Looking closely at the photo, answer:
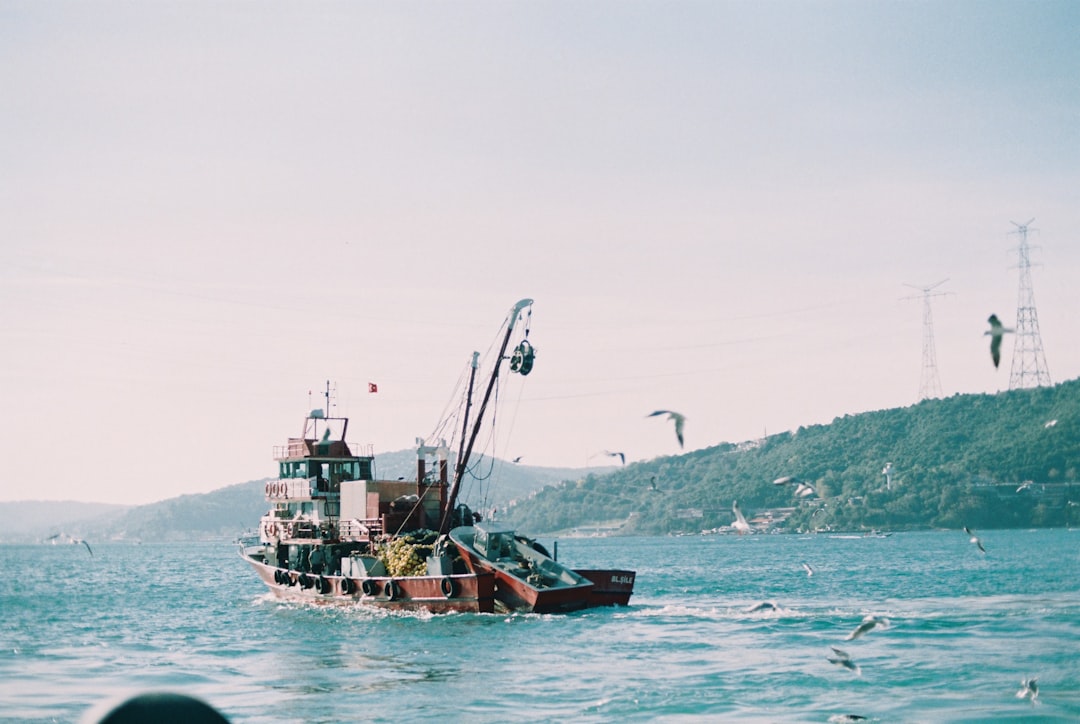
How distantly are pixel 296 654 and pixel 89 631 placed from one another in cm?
2000

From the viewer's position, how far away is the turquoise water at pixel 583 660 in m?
30.0

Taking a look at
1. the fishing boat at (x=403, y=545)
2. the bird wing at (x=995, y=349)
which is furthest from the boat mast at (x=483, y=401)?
the bird wing at (x=995, y=349)

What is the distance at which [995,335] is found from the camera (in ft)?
64.2

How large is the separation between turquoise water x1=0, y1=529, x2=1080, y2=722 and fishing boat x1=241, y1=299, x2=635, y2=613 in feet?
3.95

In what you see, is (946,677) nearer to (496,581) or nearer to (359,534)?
(496,581)

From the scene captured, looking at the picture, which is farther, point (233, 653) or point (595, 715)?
point (233, 653)

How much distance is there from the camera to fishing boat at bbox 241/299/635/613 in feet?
175

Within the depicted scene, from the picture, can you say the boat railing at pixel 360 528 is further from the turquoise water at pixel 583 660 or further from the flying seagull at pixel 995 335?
the flying seagull at pixel 995 335

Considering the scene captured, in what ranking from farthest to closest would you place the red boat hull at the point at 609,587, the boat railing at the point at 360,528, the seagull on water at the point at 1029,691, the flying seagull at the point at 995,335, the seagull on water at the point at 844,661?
1. the boat railing at the point at 360,528
2. the red boat hull at the point at 609,587
3. the seagull on water at the point at 1029,691
4. the seagull on water at the point at 844,661
5. the flying seagull at the point at 995,335

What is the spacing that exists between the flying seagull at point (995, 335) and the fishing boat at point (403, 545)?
113 ft

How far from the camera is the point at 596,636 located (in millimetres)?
45219

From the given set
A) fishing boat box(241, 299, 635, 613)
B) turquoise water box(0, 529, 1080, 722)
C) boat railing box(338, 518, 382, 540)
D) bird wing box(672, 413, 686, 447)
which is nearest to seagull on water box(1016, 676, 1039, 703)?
turquoise water box(0, 529, 1080, 722)

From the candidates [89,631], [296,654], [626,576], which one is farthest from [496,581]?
[89,631]

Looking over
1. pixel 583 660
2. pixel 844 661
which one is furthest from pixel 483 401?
pixel 844 661
